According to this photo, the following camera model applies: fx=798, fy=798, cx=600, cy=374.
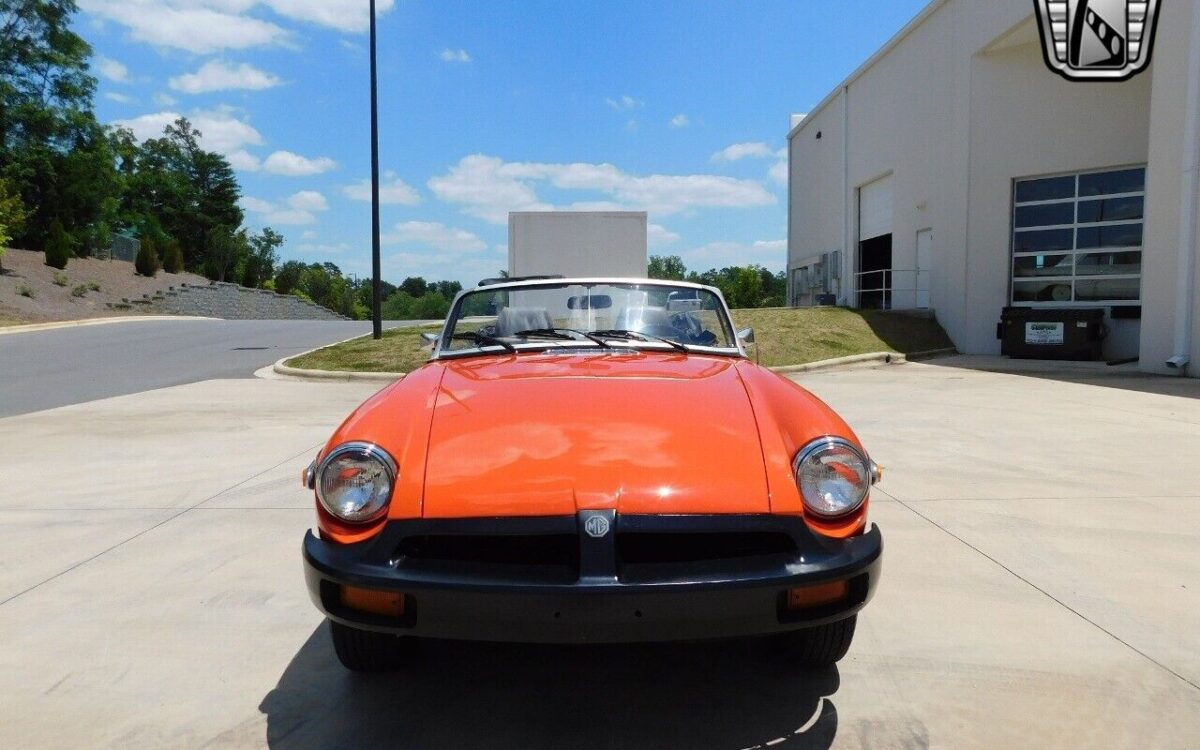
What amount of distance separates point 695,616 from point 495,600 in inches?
20.4

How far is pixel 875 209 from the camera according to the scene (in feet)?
76.6

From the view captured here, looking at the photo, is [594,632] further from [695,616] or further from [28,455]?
[28,455]

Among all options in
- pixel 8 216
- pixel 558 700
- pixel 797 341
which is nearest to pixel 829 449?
pixel 558 700

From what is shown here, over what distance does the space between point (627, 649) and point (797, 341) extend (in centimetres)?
1349

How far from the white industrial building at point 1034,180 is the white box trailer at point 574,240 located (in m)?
7.80

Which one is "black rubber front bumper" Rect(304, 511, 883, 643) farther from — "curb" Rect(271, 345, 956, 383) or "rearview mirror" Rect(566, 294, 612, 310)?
"curb" Rect(271, 345, 956, 383)

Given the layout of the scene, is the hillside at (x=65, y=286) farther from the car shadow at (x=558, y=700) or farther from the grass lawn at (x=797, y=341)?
the car shadow at (x=558, y=700)

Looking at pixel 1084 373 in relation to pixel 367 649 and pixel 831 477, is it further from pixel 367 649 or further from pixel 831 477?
pixel 367 649

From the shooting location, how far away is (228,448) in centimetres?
692

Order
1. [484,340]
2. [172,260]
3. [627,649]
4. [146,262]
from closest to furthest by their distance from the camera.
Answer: [627,649], [484,340], [146,262], [172,260]

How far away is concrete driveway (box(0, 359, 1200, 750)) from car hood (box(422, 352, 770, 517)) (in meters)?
0.74

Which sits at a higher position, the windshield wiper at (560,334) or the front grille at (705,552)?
the windshield wiper at (560,334)

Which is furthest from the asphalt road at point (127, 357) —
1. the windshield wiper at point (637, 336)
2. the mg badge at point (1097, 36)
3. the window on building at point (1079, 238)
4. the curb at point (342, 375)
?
the window on building at point (1079, 238)

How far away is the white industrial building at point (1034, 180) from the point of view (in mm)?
12062
